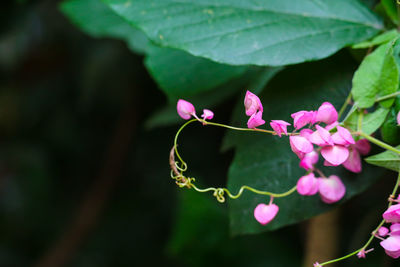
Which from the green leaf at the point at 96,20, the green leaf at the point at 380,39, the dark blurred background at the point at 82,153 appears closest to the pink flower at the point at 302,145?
the green leaf at the point at 380,39

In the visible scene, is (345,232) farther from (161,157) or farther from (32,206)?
(32,206)

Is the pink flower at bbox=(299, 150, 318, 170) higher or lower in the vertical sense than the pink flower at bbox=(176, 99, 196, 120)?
lower

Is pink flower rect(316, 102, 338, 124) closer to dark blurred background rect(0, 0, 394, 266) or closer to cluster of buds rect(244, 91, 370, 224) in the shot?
cluster of buds rect(244, 91, 370, 224)

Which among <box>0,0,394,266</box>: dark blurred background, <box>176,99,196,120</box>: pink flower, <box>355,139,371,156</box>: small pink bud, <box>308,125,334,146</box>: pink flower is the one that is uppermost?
<box>308,125,334,146</box>: pink flower

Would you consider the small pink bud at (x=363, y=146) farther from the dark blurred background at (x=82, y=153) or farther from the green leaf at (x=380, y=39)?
the dark blurred background at (x=82, y=153)

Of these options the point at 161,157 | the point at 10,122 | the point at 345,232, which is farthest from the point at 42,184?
the point at 345,232

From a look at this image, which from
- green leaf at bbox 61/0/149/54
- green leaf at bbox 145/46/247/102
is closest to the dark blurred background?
green leaf at bbox 61/0/149/54
